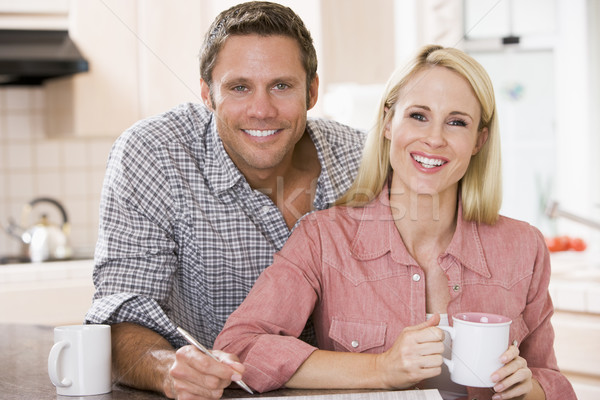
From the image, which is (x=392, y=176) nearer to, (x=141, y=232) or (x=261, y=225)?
(x=261, y=225)

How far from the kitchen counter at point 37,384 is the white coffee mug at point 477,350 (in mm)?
55

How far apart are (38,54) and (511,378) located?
7.27ft

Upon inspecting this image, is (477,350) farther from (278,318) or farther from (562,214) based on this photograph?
(562,214)

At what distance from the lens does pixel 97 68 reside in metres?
2.74

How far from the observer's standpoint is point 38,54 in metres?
2.61

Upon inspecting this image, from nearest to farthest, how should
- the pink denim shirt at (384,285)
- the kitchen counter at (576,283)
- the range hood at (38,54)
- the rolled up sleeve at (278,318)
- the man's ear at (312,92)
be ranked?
the rolled up sleeve at (278,318), the pink denim shirt at (384,285), the man's ear at (312,92), the kitchen counter at (576,283), the range hood at (38,54)

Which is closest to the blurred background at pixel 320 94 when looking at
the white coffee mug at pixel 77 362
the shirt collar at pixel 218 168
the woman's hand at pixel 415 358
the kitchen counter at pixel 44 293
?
the kitchen counter at pixel 44 293

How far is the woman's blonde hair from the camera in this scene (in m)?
1.26

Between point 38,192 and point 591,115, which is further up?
point 591,115

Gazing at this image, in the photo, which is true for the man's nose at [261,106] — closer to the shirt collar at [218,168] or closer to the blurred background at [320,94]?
the shirt collar at [218,168]

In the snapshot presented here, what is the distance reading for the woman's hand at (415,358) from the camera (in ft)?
3.29

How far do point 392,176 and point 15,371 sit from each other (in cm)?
75

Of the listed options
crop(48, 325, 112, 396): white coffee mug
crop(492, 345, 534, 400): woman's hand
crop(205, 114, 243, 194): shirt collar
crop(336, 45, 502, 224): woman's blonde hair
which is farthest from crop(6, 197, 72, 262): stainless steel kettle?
crop(492, 345, 534, 400): woman's hand

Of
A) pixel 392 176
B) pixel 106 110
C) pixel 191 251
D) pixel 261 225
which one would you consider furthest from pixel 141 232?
pixel 106 110
